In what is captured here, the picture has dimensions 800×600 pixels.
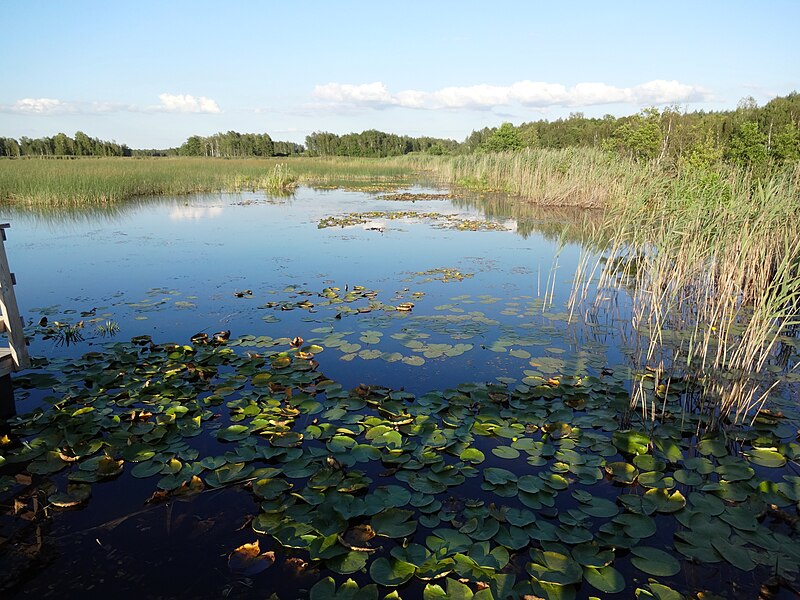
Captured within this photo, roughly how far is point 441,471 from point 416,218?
431 inches

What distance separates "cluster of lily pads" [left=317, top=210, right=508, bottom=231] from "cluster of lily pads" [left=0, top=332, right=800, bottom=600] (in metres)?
8.06

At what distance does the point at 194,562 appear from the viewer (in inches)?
82.4

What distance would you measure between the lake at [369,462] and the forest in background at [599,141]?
547cm

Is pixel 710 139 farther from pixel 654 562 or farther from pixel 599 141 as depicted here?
pixel 599 141

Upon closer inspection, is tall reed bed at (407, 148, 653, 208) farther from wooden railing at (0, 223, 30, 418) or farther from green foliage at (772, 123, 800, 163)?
wooden railing at (0, 223, 30, 418)

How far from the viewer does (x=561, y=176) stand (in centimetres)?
1555

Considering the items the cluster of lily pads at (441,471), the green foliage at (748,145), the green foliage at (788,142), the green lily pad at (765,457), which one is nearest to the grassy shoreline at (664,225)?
the green lily pad at (765,457)

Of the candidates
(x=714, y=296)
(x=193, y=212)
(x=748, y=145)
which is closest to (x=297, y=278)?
(x=714, y=296)

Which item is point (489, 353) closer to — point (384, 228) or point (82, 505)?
point (82, 505)

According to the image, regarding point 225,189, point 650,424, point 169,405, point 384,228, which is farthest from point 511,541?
point 225,189

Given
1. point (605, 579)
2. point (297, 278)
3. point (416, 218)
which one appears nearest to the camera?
point (605, 579)

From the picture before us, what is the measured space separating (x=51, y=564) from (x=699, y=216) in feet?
19.4

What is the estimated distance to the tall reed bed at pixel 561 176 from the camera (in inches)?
499

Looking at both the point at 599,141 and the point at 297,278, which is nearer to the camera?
the point at 297,278
